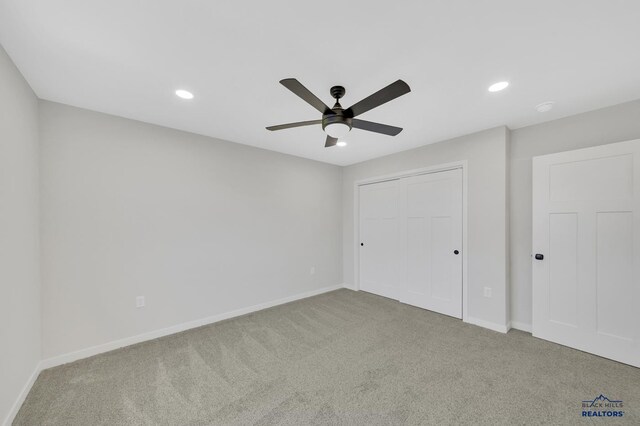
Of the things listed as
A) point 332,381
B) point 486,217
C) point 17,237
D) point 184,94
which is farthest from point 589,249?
point 17,237

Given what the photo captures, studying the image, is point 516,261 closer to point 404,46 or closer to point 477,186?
point 477,186

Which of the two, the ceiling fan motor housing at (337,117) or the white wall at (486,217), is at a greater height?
the ceiling fan motor housing at (337,117)

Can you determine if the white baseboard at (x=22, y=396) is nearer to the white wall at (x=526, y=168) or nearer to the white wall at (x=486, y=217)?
the white wall at (x=486, y=217)

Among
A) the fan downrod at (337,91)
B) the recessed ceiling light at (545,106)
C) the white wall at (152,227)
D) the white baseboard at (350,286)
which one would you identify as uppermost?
the recessed ceiling light at (545,106)

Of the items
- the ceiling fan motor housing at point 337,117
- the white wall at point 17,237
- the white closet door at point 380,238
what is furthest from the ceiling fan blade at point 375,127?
the white wall at point 17,237

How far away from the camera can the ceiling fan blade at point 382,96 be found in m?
1.49

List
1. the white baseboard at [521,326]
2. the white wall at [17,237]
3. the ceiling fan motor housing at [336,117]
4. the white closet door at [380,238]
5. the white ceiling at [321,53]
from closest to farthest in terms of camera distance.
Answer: the white ceiling at [321,53] < the white wall at [17,237] < the ceiling fan motor housing at [336,117] < the white baseboard at [521,326] < the white closet door at [380,238]

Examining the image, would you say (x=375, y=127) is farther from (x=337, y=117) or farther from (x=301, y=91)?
(x=301, y=91)

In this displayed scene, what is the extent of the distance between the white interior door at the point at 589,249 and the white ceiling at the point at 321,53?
65cm

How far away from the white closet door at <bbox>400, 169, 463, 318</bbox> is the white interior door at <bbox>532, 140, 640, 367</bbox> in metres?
0.83

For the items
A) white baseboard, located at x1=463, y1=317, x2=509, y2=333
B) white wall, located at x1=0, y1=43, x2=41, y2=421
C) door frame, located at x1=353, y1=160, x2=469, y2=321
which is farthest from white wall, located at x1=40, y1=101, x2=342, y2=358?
white baseboard, located at x1=463, y1=317, x2=509, y2=333

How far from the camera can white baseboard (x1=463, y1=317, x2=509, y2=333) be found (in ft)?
9.73

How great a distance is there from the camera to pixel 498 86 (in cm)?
213

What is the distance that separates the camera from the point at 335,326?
318cm
